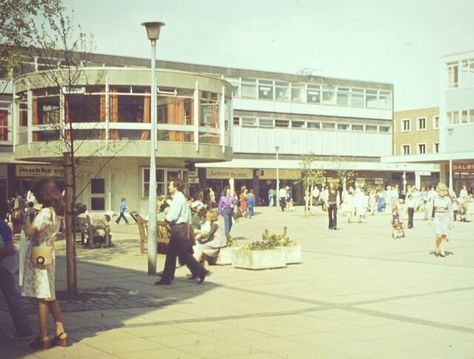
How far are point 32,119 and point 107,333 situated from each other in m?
30.9

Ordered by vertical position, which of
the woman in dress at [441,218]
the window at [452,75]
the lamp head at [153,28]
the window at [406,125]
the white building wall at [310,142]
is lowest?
the woman in dress at [441,218]

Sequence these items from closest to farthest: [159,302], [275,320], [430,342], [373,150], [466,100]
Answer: [430,342] < [275,320] < [159,302] < [466,100] < [373,150]

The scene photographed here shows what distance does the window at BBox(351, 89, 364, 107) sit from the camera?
74688 mm

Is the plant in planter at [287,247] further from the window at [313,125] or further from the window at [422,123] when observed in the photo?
the window at [422,123]

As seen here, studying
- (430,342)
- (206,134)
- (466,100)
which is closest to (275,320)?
(430,342)

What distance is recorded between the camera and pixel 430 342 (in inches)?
297

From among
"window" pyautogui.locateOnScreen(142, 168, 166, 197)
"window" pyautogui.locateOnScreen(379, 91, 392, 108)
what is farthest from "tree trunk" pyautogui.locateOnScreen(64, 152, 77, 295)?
"window" pyautogui.locateOnScreen(379, 91, 392, 108)

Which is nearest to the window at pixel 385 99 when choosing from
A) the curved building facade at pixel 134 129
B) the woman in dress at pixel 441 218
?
Result: the curved building facade at pixel 134 129

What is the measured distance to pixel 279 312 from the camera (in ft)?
31.3

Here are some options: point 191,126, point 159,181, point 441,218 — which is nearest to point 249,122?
point 159,181

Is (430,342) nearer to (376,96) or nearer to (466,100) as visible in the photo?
(466,100)

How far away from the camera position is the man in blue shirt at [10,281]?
7859 mm

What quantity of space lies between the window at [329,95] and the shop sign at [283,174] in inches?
327

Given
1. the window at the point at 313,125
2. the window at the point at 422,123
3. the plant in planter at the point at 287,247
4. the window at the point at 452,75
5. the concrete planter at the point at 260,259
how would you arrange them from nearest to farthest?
the concrete planter at the point at 260,259, the plant in planter at the point at 287,247, the window at the point at 452,75, the window at the point at 313,125, the window at the point at 422,123
